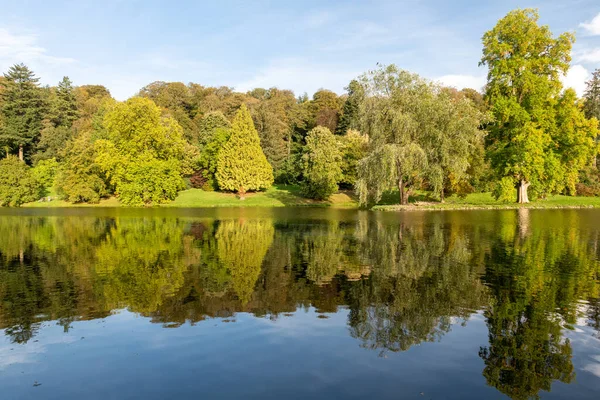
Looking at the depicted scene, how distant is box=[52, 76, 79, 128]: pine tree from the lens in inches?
3388

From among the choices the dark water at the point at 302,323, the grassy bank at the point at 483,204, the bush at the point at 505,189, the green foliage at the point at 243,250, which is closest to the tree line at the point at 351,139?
the bush at the point at 505,189

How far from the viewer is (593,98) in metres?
77.0

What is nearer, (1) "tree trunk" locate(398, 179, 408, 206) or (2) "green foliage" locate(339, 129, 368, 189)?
(1) "tree trunk" locate(398, 179, 408, 206)

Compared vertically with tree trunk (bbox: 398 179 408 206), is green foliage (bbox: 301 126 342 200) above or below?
above

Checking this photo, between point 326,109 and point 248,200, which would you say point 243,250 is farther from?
point 326,109

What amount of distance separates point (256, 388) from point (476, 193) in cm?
5699

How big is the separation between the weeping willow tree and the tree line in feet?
0.37

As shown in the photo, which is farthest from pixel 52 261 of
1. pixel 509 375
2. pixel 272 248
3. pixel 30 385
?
pixel 509 375

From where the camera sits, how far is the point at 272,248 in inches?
805

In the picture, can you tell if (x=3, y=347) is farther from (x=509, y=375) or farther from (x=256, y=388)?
(x=509, y=375)

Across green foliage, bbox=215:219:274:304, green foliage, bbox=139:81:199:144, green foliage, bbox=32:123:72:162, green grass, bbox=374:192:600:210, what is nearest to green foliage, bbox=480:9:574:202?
green grass, bbox=374:192:600:210

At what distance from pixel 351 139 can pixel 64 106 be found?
190 feet

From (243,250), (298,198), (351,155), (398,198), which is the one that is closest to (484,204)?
(398,198)

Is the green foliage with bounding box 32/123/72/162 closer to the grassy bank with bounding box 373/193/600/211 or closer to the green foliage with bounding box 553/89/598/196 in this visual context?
the grassy bank with bounding box 373/193/600/211
